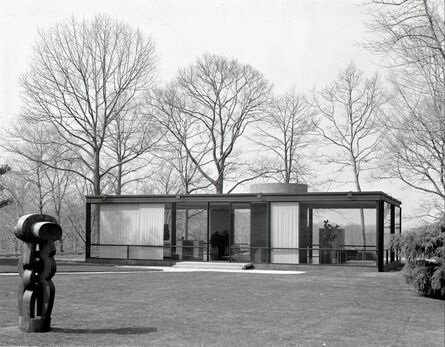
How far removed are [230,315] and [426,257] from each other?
513cm

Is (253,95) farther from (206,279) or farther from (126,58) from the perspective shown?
(206,279)

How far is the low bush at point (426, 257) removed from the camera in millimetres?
13188

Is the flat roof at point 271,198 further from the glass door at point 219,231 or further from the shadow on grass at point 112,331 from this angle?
the shadow on grass at point 112,331

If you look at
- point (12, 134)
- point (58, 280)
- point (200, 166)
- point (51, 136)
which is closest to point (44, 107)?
point (12, 134)

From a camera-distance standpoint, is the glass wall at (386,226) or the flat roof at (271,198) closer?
the flat roof at (271,198)

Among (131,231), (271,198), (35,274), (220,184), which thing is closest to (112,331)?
(35,274)

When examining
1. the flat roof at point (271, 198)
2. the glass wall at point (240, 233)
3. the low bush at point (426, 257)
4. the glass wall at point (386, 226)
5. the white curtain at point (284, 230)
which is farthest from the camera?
the glass wall at point (240, 233)

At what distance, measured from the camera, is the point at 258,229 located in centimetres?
2622

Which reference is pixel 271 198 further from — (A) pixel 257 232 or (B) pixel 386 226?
(B) pixel 386 226

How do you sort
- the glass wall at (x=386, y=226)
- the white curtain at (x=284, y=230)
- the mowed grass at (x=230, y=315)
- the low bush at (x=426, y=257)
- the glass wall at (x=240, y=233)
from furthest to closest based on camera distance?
1. the glass wall at (x=240, y=233)
2. the white curtain at (x=284, y=230)
3. the glass wall at (x=386, y=226)
4. the low bush at (x=426, y=257)
5. the mowed grass at (x=230, y=315)

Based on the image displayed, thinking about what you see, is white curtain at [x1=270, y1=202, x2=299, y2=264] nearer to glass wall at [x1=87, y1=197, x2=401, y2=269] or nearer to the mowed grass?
glass wall at [x1=87, y1=197, x2=401, y2=269]

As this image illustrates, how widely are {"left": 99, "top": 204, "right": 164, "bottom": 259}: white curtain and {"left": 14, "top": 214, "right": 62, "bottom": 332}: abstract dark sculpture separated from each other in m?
18.5

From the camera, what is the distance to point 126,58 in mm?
38344

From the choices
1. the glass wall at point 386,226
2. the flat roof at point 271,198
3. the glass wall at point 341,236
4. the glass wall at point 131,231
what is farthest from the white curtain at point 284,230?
the glass wall at point 131,231
